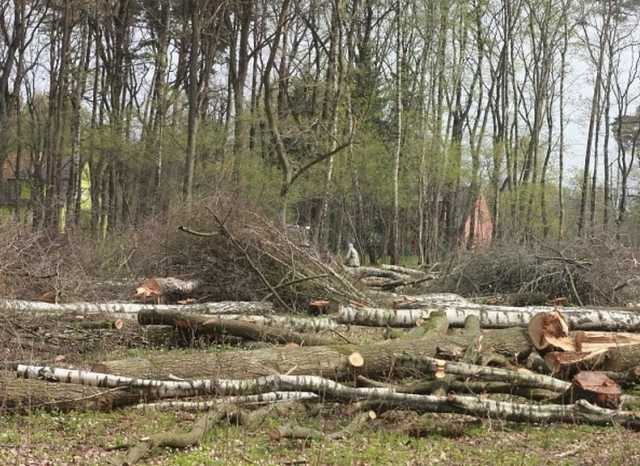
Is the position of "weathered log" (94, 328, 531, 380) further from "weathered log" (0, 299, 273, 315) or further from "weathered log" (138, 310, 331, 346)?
"weathered log" (0, 299, 273, 315)

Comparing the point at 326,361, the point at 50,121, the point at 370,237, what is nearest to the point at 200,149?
the point at 50,121

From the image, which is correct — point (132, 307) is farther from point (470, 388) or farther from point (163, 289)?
point (470, 388)

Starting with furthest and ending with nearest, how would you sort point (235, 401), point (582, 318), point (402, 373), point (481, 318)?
point (481, 318) < point (582, 318) < point (402, 373) < point (235, 401)

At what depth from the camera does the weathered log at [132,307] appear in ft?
30.7

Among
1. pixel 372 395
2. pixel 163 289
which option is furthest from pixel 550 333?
pixel 163 289

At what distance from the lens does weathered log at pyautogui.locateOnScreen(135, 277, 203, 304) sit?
1153 centimetres

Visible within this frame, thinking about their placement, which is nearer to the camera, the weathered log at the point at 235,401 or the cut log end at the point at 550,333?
the weathered log at the point at 235,401

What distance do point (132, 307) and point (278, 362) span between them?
13.2 ft

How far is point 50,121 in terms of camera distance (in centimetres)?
2645

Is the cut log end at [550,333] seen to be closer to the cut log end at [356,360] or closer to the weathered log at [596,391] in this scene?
the weathered log at [596,391]

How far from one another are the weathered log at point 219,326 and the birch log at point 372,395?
2.11 metres

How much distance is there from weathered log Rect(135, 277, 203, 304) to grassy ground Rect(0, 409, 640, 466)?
5.25 meters

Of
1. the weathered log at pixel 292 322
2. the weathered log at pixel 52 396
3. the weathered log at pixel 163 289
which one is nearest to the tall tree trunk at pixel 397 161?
the weathered log at pixel 163 289

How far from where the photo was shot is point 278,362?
7.09m
